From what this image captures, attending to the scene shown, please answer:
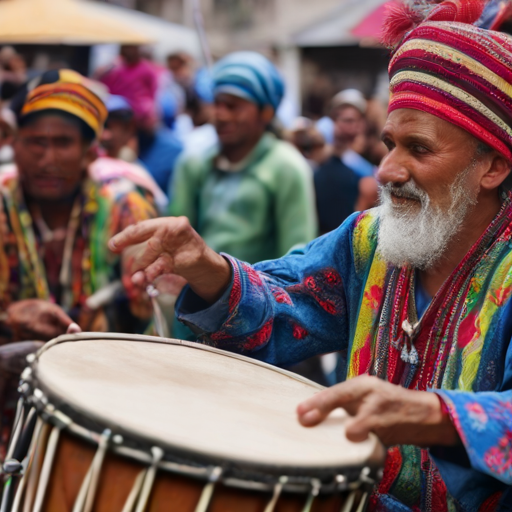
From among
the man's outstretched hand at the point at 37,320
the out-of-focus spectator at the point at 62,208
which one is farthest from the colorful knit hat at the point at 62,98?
the man's outstretched hand at the point at 37,320

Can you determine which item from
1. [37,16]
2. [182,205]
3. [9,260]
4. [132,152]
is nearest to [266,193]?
[182,205]

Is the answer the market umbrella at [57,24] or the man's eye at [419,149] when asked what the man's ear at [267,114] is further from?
the man's eye at [419,149]

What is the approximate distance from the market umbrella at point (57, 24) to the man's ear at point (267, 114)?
233 centimetres

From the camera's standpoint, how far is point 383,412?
1854 mm

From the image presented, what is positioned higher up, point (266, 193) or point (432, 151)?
point (432, 151)

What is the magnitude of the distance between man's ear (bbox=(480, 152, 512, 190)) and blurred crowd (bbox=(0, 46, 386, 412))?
39.9 inches

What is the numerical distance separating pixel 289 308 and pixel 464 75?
0.80 meters

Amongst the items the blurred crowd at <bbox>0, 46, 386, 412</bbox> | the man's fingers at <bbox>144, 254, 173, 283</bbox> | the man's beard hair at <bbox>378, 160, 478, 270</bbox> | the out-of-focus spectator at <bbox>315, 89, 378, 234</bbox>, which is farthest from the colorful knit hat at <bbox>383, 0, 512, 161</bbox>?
the out-of-focus spectator at <bbox>315, 89, 378, 234</bbox>

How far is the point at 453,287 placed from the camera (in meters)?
2.41

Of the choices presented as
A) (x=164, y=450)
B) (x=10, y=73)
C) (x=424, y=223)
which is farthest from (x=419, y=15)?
(x=10, y=73)

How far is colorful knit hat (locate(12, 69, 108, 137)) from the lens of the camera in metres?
4.32

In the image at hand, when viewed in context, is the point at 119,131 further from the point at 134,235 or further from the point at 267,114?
the point at 134,235

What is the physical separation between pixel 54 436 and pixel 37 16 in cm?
620

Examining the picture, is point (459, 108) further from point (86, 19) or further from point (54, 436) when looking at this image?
point (86, 19)
